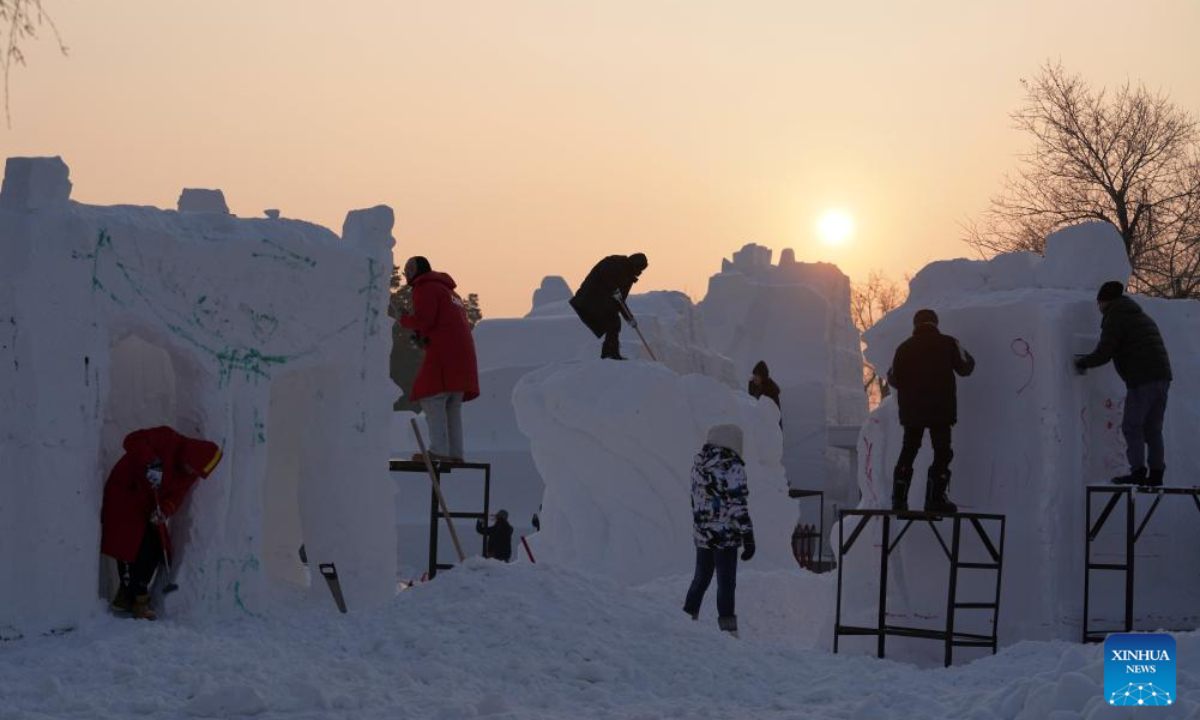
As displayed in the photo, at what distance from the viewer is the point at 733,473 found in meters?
10.8

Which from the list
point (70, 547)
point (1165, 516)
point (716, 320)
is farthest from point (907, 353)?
point (716, 320)

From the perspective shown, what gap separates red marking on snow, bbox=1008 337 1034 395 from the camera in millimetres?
11266

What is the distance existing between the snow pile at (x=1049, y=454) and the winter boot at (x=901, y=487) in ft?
2.06

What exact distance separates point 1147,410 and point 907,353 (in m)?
1.61

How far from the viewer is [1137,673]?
6734 millimetres

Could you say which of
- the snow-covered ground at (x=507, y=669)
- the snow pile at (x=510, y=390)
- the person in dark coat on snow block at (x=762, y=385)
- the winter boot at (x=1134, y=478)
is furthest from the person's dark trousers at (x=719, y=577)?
the snow pile at (x=510, y=390)

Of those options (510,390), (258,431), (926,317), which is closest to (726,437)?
(926,317)

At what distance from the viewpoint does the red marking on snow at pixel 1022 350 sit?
1127cm

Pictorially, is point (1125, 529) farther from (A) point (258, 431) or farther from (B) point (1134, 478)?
(A) point (258, 431)

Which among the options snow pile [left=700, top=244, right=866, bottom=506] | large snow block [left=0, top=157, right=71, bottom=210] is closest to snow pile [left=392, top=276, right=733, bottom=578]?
snow pile [left=700, top=244, right=866, bottom=506]

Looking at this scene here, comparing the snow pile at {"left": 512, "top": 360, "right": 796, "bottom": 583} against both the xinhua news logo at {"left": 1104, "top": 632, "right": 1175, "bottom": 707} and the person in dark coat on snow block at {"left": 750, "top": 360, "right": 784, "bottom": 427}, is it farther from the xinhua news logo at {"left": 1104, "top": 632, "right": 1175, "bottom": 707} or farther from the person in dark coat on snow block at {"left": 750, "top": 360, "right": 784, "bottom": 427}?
the xinhua news logo at {"left": 1104, "top": 632, "right": 1175, "bottom": 707}

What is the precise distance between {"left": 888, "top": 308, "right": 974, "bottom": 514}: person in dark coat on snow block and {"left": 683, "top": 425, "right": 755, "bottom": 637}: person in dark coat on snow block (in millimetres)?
1177

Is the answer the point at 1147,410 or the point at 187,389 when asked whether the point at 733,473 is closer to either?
the point at 1147,410

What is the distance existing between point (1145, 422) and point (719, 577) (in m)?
3.03
